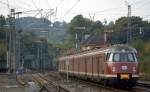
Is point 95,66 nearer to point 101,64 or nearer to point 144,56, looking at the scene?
point 101,64

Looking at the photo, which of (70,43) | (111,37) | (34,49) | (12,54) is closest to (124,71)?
(12,54)

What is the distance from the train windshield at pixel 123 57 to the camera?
3162 cm

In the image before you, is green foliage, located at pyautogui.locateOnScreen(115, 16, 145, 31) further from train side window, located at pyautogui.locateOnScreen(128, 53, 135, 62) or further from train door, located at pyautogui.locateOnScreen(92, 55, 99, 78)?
train side window, located at pyautogui.locateOnScreen(128, 53, 135, 62)

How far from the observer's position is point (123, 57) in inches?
1249

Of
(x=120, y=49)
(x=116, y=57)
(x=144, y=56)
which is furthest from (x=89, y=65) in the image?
(x=144, y=56)

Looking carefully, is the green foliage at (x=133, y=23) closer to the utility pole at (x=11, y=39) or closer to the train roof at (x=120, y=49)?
the utility pole at (x=11, y=39)

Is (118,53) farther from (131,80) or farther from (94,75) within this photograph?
(94,75)

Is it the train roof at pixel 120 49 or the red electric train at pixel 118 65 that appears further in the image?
the train roof at pixel 120 49

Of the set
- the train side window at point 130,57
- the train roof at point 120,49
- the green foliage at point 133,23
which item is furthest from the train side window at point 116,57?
the green foliage at point 133,23

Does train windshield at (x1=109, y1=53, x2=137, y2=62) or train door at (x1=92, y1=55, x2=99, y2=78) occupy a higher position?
train windshield at (x1=109, y1=53, x2=137, y2=62)

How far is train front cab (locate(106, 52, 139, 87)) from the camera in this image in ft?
102

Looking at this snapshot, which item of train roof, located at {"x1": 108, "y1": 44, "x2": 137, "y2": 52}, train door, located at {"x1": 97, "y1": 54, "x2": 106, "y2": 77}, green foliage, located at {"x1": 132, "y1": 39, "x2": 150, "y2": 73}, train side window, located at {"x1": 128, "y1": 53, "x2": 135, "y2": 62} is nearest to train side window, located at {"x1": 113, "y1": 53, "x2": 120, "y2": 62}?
train roof, located at {"x1": 108, "y1": 44, "x2": 137, "y2": 52}

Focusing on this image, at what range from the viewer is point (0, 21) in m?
96.8

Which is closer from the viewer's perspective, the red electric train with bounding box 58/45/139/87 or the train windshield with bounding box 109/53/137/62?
the red electric train with bounding box 58/45/139/87
